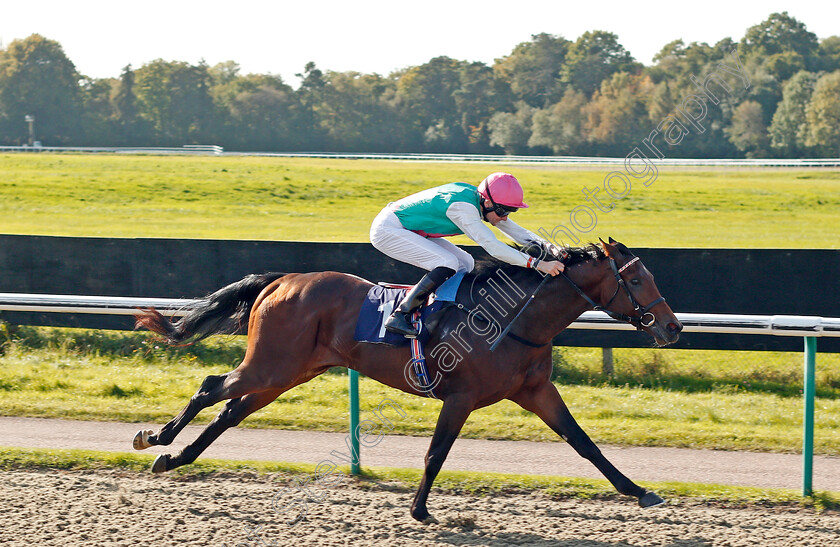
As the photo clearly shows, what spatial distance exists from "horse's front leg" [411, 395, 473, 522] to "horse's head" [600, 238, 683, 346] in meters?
0.85

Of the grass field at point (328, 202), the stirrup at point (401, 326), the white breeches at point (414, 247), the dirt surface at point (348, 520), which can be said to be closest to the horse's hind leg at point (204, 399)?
the dirt surface at point (348, 520)

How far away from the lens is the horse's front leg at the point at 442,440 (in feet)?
13.3

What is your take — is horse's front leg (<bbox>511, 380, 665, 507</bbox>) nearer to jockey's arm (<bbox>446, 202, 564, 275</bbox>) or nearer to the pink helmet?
jockey's arm (<bbox>446, 202, 564, 275</bbox>)

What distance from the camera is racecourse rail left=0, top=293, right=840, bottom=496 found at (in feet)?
15.0

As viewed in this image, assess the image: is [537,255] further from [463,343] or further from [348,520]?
[348,520]

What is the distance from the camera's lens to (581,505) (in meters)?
4.36

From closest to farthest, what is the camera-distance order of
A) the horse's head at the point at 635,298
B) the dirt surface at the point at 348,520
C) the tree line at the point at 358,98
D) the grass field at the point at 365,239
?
the dirt surface at the point at 348,520, the horse's head at the point at 635,298, the grass field at the point at 365,239, the tree line at the point at 358,98

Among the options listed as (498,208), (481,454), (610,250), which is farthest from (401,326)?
(481,454)

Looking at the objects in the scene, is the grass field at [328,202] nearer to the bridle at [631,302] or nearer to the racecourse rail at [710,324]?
the racecourse rail at [710,324]

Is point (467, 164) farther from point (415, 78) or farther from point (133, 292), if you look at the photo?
point (133, 292)

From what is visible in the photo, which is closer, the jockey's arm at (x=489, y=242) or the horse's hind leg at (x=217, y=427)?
the jockey's arm at (x=489, y=242)

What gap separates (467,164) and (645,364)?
79.7 ft

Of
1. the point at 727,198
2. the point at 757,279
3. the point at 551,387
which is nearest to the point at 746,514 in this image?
the point at 551,387

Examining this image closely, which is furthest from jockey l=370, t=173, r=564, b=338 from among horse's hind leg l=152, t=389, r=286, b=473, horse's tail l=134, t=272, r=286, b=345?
horse's hind leg l=152, t=389, r=286, b=473
